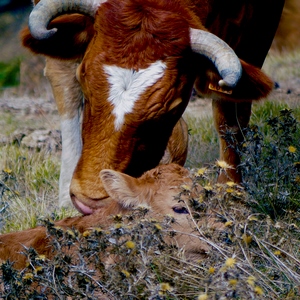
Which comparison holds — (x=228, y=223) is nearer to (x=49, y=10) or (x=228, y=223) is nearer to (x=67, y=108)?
(x=49, y=10)

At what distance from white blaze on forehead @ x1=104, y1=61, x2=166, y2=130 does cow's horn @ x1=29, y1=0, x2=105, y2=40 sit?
594 mm

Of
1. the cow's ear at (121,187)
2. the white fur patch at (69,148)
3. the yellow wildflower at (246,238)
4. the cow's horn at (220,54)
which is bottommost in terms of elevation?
the white fur patch at (69,148)

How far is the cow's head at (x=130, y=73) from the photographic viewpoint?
16.9ft

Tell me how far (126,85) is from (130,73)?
0.09 m

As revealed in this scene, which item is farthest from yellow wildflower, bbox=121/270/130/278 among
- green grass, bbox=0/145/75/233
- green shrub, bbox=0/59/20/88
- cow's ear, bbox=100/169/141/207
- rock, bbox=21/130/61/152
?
green shrub, bbox=0/59/20/88

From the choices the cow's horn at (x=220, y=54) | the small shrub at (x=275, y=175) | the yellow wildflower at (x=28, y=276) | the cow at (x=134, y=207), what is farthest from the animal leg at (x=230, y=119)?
the yellow wildflower at (x=28, y=276)

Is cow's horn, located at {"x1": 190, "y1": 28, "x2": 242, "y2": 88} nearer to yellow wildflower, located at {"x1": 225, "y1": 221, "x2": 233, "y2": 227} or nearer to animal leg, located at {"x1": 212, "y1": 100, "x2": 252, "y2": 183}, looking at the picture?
yellow wildflower, located at {"x1": 225, "y1": 221, "x2": 233, "y2": 227}

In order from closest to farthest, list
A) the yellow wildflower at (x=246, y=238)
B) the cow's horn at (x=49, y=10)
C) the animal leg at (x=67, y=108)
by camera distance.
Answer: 1. the yellow wildflower at (x=246, y=238)
2. the cow's horn at (x=49, y=10)
3. the animal leg at (x=67, y=108)

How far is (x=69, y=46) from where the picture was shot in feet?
19.7

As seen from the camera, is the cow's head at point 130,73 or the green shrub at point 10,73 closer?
the cow's head at point 130,73

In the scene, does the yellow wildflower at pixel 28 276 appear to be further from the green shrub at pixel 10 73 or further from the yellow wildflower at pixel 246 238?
the green shrub at pixel 10 73

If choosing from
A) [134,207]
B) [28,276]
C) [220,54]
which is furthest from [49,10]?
[28,276]

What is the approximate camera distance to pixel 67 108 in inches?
279

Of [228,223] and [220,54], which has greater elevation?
[220,54]
